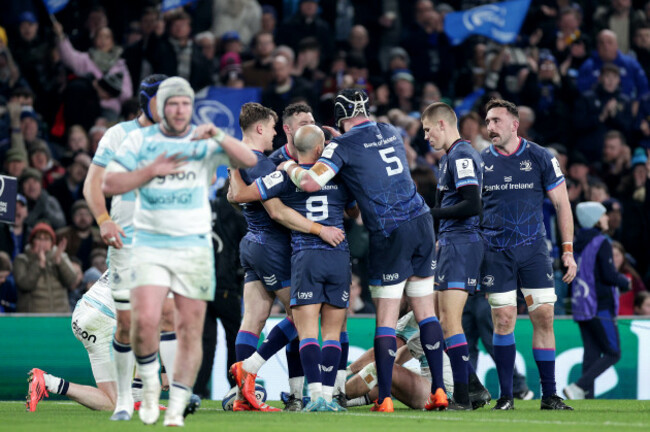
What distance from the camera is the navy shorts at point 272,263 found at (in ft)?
32.9

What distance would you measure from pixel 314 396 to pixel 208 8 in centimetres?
1240

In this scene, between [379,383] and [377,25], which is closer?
→ [379,383]

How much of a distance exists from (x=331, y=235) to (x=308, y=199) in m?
0.45

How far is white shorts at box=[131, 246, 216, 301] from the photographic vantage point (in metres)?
7.46

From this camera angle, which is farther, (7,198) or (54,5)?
(54,5)

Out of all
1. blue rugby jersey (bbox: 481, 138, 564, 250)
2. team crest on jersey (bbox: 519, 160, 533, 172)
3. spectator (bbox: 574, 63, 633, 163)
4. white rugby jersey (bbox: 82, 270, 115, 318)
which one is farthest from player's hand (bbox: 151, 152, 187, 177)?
spectator (bbox: 574, 63, 633, 163)

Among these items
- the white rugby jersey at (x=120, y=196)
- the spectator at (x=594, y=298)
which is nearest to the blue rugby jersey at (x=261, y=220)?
the white rugby jersey at (x=120, y=196)

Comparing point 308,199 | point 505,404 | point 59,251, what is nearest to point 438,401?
point 505,404

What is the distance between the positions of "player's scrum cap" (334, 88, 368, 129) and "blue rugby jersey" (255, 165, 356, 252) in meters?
0.57

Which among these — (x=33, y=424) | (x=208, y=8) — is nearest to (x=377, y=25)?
(x=208, y=8)

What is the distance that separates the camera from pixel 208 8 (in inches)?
798

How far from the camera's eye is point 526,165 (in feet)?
33.7

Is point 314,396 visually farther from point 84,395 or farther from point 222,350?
point 222,350

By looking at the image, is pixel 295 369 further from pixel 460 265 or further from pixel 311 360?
pixel 460 265
